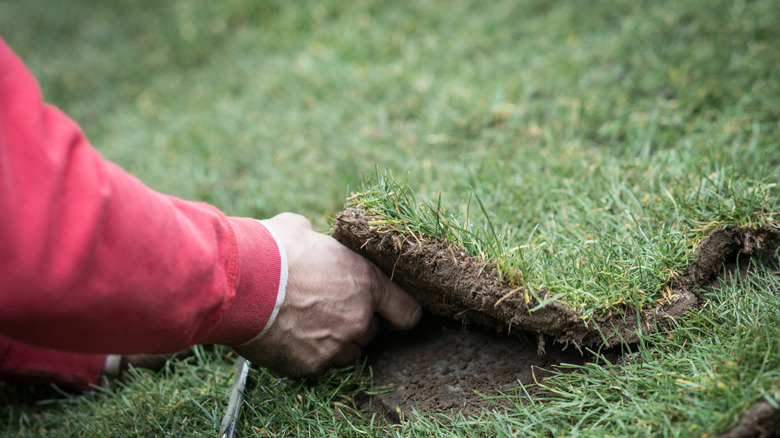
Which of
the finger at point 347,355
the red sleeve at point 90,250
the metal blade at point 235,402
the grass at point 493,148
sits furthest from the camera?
the finger at point 347,355

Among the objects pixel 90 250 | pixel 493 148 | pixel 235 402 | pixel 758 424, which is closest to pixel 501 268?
pixel 758 424

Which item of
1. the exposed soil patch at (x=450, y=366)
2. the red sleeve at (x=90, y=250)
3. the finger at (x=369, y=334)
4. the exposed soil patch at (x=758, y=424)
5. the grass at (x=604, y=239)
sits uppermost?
the red sleeve at (x=90, y=250)

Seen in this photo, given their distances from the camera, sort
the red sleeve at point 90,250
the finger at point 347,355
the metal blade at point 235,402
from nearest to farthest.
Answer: the red sleeve at point 90,250, the metal blade at point 235,402, the finger at point 347,355

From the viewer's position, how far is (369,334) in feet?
6.11

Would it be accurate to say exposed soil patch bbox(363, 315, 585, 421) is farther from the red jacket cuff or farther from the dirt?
the red jacket cuff

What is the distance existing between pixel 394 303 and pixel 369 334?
0.47 ft

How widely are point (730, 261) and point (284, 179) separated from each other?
2.05 m

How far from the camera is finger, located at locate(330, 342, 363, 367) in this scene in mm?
1792

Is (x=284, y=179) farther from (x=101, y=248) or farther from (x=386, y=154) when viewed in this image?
(x=101, y=248)

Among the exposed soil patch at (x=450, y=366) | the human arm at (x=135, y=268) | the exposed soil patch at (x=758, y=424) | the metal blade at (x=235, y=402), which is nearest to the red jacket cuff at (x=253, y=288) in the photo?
the human arm at (x=135, y=268)

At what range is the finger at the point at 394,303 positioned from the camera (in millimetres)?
1823

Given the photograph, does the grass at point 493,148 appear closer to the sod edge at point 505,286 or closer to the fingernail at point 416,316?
the sod edge at point 505,286

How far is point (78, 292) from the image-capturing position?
1186 millimetres

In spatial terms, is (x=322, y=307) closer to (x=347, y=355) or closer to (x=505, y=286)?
(x=347, y=355)
